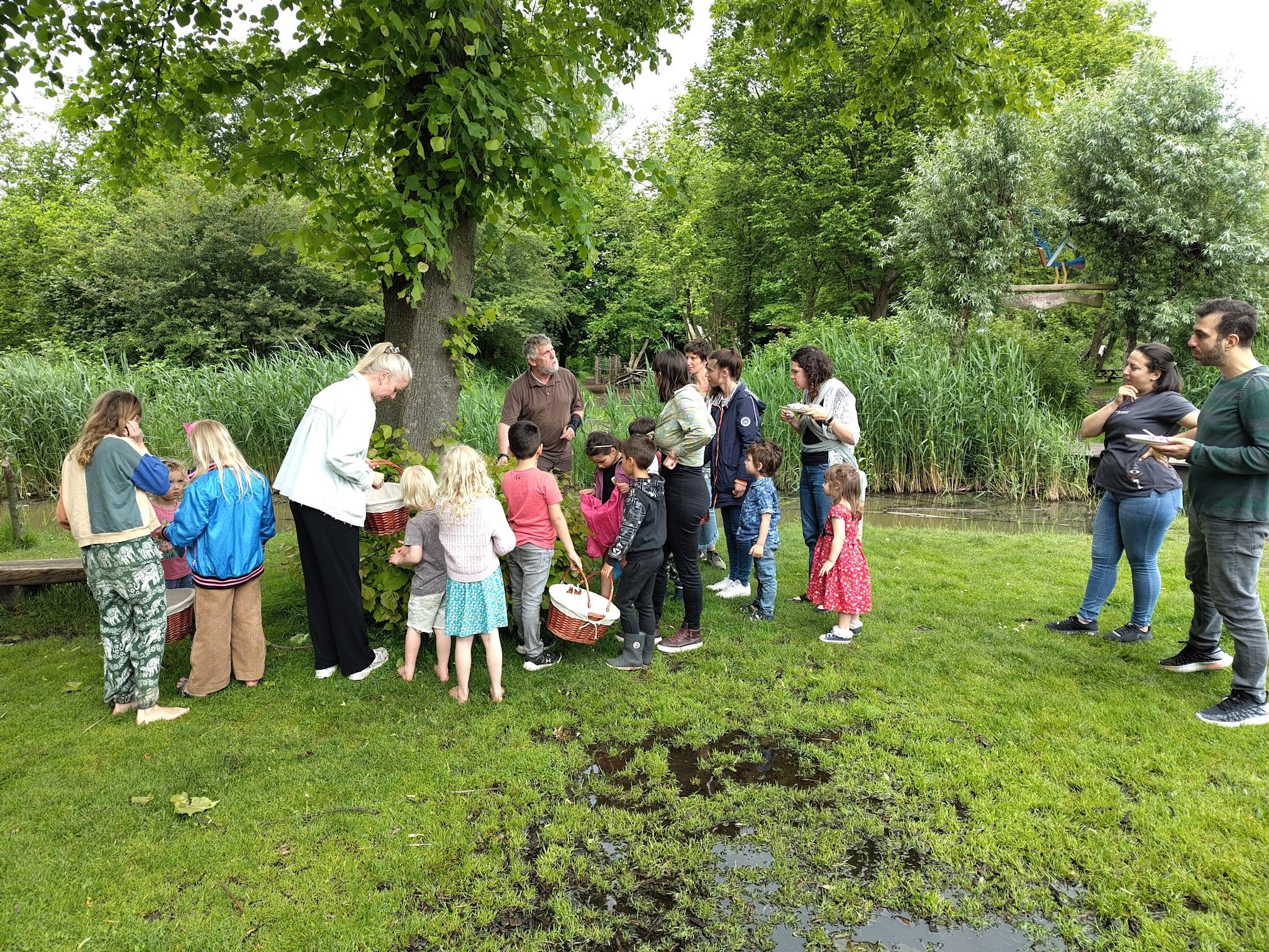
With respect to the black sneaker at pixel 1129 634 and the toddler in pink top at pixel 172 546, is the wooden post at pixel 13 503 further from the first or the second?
the black sneaker at pixel 1129 634

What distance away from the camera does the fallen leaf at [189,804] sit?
3.09m

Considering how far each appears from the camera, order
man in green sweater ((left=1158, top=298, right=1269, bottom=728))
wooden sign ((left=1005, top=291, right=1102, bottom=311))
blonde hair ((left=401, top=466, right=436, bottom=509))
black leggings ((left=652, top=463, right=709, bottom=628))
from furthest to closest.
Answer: wooden sign ((left=1005, top=291, right=1102, bottom=311))
black leggings ((left=652, top=463, right=709, bottom=628))
blonde hair ((left=401, top=466, right=436, bottom=509))
man in green sweater ((left=1158, top=298, right=1269, bottom=728))

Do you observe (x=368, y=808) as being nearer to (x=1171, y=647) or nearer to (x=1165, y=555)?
(x=1171, y=647)

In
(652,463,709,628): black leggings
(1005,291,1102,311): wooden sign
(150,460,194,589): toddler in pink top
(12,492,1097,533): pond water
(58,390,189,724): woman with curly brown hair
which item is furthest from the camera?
(1005,291,1102,311): wooden sign

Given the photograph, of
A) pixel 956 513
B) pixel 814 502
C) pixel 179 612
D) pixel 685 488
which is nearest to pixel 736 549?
pixel 814 502

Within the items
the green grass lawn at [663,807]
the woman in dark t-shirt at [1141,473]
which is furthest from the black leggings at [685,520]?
the woman in dark t-shirt at [1141,473]

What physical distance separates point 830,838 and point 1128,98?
1894 centimetres

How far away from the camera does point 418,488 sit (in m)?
4.25

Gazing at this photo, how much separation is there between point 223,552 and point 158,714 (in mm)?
947

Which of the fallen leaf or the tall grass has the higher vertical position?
the tall grass

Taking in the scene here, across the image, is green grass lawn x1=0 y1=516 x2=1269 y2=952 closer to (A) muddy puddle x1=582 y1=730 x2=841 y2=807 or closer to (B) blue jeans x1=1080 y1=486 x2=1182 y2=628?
(A) muddy puddle x1=582 y1=730 x2=841 y2=807

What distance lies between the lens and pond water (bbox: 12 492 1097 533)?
9125 mm

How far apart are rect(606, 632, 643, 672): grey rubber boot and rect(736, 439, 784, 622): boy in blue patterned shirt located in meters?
1.14

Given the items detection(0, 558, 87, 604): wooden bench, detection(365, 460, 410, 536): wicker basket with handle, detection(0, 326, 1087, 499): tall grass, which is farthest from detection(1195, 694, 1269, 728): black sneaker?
detection(0, 558, 87, 604): wooden bench
